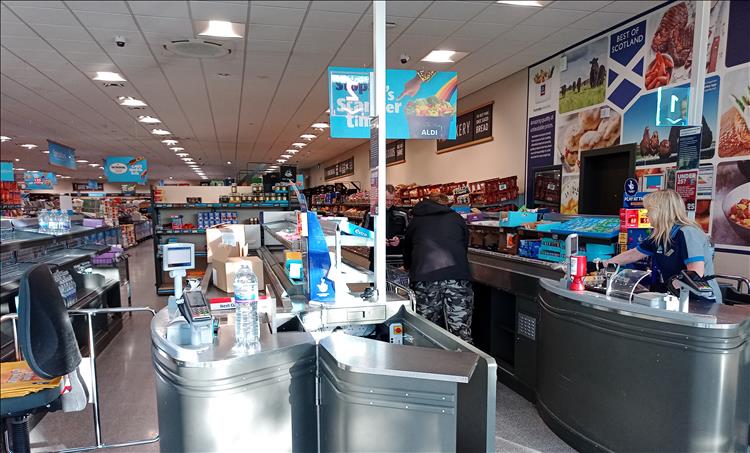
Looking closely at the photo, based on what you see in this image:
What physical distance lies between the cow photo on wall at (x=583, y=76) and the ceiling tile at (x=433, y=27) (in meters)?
1.74

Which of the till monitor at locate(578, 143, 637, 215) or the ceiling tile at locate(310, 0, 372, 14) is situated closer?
the ceiling tile at locate(310, 0, 372, 14)

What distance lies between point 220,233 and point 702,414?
10.8 ft

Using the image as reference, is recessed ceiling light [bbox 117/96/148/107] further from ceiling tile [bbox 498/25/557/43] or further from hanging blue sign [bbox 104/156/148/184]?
hanging blue sign [bbox 104/156/148/184]

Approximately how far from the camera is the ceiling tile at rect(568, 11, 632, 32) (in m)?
4.66

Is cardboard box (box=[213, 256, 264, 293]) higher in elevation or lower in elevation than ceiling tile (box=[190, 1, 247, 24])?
lower

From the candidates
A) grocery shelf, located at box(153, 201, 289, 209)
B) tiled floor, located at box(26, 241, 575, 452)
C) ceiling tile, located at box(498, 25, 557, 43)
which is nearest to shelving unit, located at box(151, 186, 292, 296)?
grocery shelf, located at box(153, 201, 289, 209)

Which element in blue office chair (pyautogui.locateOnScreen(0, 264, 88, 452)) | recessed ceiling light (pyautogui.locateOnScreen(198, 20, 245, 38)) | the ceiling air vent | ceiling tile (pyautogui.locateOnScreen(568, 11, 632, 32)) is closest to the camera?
blue office chair (pyautogui.locateOnScreen(0, 264, 88, 452))

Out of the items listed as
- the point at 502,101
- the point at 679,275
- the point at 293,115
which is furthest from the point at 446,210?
the point at 293,115

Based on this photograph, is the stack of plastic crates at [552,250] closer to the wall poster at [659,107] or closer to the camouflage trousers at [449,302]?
the camouflage trousers at [449,302]

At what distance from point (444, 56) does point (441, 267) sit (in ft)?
11.2

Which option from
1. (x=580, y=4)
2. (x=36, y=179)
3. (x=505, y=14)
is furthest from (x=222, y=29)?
(x=36, y=179)

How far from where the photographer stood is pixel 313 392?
1983 millimetres

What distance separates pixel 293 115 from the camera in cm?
961

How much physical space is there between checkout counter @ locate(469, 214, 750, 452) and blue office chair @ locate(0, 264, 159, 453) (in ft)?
9.53
